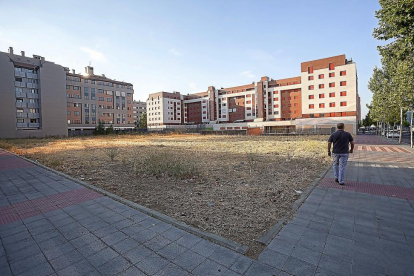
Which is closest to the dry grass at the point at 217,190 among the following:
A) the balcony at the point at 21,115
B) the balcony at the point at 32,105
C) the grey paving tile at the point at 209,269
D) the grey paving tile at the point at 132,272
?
the grey paving tile at the point at 209,269

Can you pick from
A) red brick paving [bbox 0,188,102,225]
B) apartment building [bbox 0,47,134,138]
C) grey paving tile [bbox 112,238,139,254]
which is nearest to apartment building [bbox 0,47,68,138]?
apartment building [bbox 0,47,134,138]

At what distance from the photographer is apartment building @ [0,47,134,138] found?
131ft

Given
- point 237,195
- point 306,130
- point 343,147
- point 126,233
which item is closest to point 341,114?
point 306,130

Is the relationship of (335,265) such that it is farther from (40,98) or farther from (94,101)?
(94,101)

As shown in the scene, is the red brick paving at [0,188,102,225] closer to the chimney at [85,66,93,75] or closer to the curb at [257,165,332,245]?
the curb at [257,165,332,245]

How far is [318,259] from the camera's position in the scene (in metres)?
2.82

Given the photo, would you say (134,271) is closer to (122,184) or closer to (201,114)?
(122,184)

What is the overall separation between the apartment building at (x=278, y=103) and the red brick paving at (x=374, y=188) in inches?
1500

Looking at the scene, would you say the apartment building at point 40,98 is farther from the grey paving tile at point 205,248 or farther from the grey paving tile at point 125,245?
the grey paving tile at point 205,248

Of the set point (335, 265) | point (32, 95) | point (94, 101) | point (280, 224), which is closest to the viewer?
point (335, 265)

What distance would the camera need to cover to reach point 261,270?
8.58 ft

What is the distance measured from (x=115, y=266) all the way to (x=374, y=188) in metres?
7.11

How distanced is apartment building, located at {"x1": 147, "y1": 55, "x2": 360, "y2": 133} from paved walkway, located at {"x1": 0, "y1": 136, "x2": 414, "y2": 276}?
134 feet

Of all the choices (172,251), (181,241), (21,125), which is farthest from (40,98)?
(172,251)
